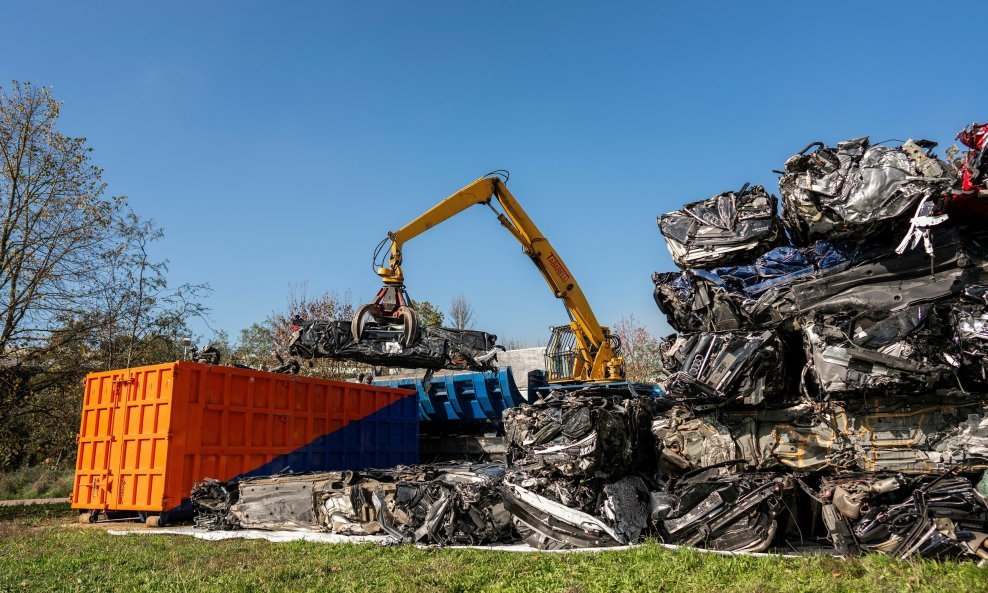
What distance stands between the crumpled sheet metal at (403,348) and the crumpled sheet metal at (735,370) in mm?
5159

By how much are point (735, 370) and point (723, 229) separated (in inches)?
61.1

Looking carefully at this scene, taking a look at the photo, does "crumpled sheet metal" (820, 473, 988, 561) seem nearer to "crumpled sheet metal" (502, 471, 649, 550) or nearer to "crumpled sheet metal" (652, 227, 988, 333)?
"crumpled sheet metal" (652, 227, 988, 333)

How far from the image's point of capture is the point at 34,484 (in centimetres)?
1816

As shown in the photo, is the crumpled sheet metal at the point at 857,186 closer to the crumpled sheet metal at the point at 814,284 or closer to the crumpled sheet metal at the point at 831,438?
the crumpled sheet metal at the point at 814,284

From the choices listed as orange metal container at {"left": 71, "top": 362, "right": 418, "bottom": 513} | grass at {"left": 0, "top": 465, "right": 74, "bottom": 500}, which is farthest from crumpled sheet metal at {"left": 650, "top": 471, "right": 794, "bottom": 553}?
grass at {"left": 0, "top": 465, "right": 74, "bottom": 500}

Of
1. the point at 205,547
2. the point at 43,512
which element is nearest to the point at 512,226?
the point at 205,547

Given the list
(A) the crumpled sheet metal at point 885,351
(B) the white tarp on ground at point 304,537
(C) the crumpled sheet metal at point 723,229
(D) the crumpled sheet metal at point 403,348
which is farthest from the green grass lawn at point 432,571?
(D) the crumpled sheet metal at point 403,348

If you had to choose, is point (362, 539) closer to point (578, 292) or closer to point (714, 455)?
point (714, 455)

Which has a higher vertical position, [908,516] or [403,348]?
[403,348]

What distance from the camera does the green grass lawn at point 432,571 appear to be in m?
4.60

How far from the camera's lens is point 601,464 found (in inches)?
273

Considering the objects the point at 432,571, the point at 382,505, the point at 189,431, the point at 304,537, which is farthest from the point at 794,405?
the point at 189,431

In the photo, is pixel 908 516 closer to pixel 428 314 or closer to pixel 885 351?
pixel 885 351

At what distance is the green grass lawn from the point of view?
15.1 ft
